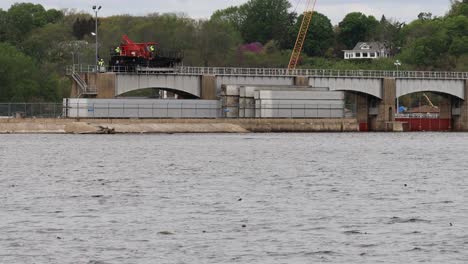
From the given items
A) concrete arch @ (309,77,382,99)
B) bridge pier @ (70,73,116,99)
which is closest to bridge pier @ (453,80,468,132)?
concrete arch @ (309,77,382,99)

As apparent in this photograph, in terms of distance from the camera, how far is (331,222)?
4609 cm

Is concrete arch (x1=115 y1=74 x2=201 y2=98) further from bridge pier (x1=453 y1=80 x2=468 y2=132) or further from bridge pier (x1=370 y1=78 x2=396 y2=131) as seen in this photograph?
bridge pier (x1=453 y1=80 x2=468 y2=132)

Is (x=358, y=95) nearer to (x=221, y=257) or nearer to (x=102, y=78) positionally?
(x=102, y=78)

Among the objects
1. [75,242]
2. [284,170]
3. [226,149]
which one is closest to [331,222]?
[75,242]

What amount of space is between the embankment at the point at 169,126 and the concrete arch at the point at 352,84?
7.44 m

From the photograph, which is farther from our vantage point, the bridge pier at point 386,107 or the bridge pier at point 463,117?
the bridge pier at point 463,117

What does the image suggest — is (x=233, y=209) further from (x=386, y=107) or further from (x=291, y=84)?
(x=386, y=107)

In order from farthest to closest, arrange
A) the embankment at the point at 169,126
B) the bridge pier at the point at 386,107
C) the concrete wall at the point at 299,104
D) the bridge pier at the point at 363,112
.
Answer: the bridge pier at the point at 363,112
the bridge pier at the point at 386,107
the concrete wall at the point at 299,104
the embankment at the point at 169,126

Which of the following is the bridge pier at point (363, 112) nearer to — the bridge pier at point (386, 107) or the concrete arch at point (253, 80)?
the bridge pier at point (386, 107)

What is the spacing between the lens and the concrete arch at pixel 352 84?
538 ft

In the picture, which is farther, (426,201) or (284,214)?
(426,201)

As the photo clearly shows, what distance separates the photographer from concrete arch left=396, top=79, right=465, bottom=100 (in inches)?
6742

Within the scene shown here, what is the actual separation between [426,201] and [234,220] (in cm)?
1086

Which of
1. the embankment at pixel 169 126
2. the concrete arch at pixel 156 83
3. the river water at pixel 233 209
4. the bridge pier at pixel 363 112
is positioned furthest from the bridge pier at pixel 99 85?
the river water at pixel 233 209
